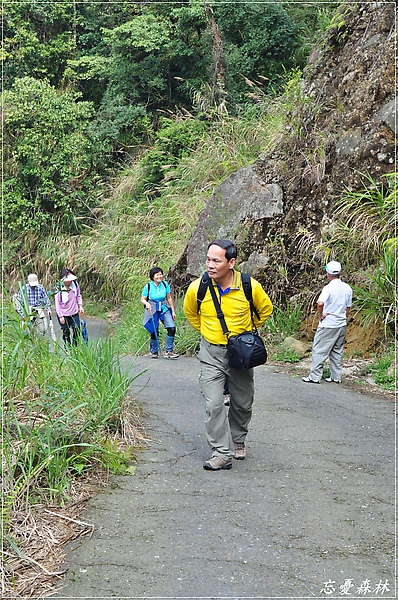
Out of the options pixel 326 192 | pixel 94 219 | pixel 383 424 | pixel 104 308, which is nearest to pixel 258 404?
pixel 383 424

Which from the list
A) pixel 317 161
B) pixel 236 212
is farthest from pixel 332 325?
pixel 236 212

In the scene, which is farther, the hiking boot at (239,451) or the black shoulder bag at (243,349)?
the hiking boot at (239,451)

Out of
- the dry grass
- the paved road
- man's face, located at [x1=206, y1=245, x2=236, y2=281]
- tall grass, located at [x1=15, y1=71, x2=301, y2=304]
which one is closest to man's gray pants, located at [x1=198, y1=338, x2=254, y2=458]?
the paved road

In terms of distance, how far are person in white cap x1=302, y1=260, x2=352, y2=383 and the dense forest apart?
10814 mm

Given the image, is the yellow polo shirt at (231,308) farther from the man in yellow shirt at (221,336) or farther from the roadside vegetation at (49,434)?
the roadside vegetation at (49,434)

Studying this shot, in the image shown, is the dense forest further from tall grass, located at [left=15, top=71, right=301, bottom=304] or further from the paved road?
the paved road

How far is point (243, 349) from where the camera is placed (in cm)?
518

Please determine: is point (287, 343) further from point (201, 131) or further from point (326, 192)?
point (201, 131)

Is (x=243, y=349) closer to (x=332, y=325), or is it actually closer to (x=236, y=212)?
(x=332, y=325)

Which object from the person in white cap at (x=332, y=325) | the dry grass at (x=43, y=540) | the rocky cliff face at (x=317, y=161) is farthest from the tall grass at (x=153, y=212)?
the dry grass at (x=43, y=540)

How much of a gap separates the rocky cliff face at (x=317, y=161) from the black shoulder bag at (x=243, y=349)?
613cm

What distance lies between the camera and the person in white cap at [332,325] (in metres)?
8.77

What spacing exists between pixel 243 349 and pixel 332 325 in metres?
3.87

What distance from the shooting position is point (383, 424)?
7016 mm
